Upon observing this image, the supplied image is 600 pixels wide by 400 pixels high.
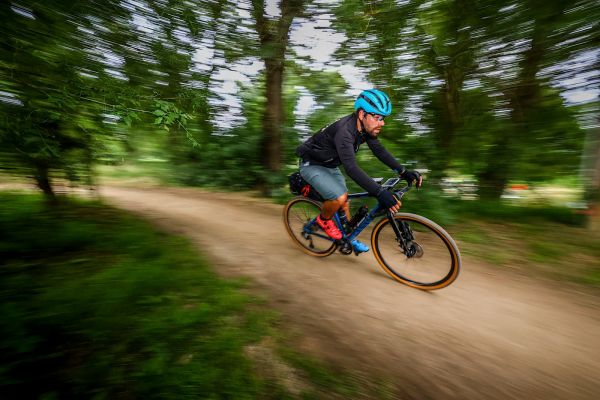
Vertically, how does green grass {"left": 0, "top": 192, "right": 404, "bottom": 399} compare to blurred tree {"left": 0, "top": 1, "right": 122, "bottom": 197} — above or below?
below

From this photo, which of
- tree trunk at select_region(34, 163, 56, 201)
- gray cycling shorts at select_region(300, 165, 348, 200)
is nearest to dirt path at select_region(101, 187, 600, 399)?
gray cycling shorts at select_region(300, 165, 348, 200)

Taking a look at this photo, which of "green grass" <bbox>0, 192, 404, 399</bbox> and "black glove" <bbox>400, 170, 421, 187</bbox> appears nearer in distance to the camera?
"green grass" <bbox>0, 192, 404, 399</bbox>

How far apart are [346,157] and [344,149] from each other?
11 centimetres

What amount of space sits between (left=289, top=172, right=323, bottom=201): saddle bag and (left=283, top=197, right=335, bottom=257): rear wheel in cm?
21

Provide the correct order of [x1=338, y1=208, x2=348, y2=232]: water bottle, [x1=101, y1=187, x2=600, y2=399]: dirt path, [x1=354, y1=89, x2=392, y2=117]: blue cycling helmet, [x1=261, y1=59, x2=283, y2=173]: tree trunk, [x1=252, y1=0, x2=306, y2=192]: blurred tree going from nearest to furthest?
[x1=101, y1=187, x2=600, y2=399]: dirt path
[x1=354, y1=89, x2=392, y2=117]: blue cycling helmet
[x1=338, y1=208, x2=348, y2=232]: water bottle
[x1=252, y1=0, x2=306, y2=192]: blurred tree
[x1=261, y1=59, x2=283, y2=173]: tree trunk

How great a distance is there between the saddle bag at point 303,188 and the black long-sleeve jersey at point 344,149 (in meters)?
0.34

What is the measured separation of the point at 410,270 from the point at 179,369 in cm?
294

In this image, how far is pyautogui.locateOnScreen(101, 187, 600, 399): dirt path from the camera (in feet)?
7.11

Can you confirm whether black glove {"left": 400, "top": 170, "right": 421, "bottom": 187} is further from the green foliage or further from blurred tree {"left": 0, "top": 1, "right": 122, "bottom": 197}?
blurred tree {"left": 0, "top": 1, "right": 122, "bottom": 197}

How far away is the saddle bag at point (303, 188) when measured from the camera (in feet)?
13.9

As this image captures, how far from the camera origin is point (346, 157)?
11.0 feet

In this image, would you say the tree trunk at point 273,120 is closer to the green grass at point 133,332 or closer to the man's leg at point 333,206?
the man's leg at point 333,206

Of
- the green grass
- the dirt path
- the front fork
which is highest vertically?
the front fork

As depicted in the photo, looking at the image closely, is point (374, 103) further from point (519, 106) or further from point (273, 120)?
point (273, 120)
